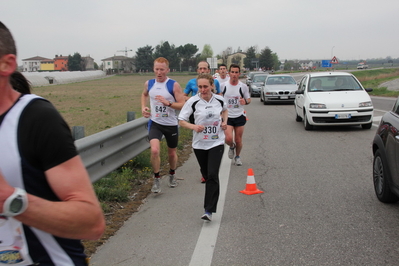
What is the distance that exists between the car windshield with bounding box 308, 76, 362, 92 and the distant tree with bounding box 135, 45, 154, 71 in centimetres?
13808

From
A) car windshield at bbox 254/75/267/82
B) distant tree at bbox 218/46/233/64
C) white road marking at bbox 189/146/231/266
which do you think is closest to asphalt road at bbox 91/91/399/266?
white road marking at bbox 189/146/231/266

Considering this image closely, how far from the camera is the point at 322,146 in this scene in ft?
35.7

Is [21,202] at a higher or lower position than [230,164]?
higher

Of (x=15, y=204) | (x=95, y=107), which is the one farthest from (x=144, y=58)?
(x=15, y=204)

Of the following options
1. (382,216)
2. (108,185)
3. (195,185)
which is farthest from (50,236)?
(195,185)

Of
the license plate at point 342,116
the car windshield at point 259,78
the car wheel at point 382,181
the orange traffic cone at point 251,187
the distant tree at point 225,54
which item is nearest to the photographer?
the car wheel at point 382,181

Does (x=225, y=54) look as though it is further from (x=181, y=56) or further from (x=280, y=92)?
(x=280, y=92)

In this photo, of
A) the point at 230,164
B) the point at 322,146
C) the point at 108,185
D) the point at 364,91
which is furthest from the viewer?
the point at 364,91

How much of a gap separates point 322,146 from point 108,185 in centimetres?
581

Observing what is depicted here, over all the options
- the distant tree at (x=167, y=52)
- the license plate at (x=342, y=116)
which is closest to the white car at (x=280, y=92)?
the license plate at (x=342, y=116)

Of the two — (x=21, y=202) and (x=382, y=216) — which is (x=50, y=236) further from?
(x=382, y=216)

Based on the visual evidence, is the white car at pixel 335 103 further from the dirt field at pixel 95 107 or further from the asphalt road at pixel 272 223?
the dirt field at pixel 95 107

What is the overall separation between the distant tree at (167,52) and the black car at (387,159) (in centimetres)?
13868

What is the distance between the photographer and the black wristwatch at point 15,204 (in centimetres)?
138
